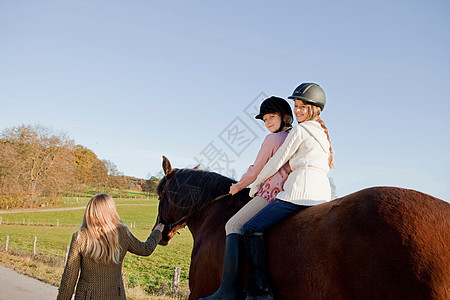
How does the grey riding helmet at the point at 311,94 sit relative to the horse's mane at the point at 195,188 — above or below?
above

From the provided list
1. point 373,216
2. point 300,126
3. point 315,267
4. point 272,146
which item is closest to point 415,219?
point 373,216

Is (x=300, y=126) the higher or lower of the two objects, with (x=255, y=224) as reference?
higher

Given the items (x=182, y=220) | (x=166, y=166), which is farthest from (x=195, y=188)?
→ (x=166, y=166)

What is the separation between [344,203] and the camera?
2.53 metres

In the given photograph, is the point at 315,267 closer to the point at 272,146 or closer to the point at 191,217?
the point at 272,146

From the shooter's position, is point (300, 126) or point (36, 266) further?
point (36, 266)

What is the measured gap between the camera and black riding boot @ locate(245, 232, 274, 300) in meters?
2.75

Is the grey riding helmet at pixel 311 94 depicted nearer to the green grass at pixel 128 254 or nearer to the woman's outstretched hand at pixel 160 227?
the woman's outstretched hand at pixel 160 227

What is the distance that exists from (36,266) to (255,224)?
12.8 meters

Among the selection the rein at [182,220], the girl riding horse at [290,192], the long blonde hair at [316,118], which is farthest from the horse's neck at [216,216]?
the long blonde hair at [316,118]

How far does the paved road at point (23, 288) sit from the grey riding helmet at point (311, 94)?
7.66 m

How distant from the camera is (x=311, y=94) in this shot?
3301 millimetres

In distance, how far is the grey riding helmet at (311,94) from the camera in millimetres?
3285

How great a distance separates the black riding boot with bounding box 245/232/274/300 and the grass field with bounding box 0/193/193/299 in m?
6.47
